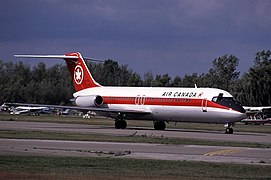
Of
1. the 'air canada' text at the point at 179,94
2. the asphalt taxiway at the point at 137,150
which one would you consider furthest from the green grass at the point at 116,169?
the 'air canada' text at the point at 179,94

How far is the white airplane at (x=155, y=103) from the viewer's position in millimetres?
47500

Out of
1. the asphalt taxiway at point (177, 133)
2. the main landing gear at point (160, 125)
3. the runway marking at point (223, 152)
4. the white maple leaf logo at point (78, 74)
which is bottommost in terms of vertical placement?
the runway marking at point (223, 152)

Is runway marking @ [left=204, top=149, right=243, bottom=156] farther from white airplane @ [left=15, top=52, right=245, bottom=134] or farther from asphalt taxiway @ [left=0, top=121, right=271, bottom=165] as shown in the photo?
white airplane @ [left=15, top=52, right=245, bottom=134]

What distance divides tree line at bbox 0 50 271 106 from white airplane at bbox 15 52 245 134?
48565 millimetres

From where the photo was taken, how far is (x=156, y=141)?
3469 centimetres

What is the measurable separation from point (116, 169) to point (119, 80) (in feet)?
440

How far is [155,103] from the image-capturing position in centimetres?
5116

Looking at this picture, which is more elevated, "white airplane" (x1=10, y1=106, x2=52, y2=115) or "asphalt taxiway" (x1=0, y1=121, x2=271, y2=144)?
"white airplane" (x1=10, y1=106, x2=52, y2=115)

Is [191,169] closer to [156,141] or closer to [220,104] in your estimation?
[156,141]

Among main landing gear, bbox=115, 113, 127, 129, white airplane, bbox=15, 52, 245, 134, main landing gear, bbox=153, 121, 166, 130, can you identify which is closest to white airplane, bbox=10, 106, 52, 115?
white airplane, bbox=15, 52, 245, 134

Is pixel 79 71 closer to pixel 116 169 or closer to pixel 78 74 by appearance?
pixel 78 74

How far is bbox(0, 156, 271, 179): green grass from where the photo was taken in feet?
62.0

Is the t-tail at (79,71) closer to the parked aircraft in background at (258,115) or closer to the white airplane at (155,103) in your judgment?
the white airplane at (155,103)

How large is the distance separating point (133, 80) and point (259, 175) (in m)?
113
